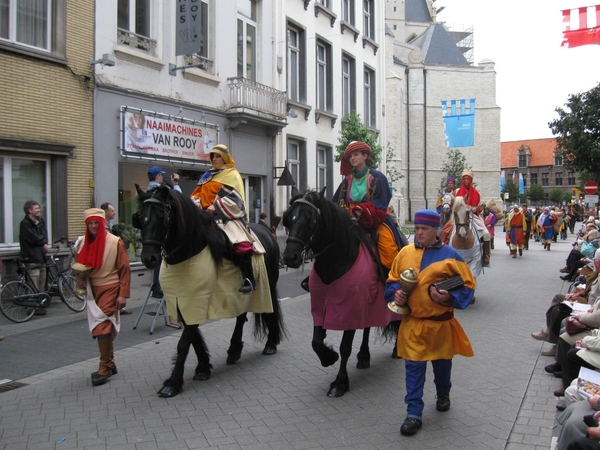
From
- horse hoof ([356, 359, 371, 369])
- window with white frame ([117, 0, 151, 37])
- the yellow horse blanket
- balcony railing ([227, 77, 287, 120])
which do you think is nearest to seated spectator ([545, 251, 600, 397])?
horse hoof ([356, 359, 371, 369])

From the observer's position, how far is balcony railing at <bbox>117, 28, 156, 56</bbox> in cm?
1268

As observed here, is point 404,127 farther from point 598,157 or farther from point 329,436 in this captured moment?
point 329,436

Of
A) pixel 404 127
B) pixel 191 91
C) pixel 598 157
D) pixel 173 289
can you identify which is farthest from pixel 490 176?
pixel 173 289

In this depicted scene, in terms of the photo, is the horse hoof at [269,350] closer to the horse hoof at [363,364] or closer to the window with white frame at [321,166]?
the horse hoof at [363,364]

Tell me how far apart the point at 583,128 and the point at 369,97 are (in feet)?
33.5

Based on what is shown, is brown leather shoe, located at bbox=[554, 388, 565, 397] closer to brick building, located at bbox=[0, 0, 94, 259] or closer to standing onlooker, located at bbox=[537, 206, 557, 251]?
brick building, located at bbox=[0, 0, 94, 259]

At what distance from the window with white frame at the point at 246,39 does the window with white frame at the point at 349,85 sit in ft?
24.1

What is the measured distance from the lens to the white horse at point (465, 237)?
988 cm

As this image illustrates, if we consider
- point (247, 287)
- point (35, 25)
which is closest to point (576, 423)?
point (247, 287)

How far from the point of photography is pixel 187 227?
533 cm

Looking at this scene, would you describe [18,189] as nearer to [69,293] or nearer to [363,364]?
[69,293]

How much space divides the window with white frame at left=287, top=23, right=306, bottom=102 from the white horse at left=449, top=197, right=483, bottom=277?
1138 cm

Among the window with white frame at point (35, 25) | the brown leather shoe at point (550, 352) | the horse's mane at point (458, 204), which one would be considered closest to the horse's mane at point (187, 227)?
the brown leather shoe at point (550, 352)

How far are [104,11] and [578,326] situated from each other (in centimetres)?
1100
